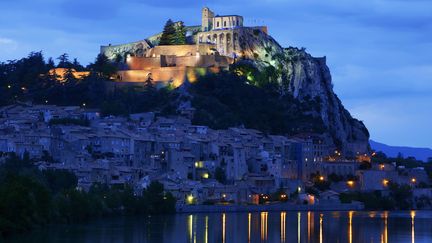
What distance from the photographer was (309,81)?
411 ft

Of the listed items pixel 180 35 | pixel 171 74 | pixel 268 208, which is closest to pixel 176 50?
pixel 180 35

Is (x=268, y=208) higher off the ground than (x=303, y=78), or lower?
lower

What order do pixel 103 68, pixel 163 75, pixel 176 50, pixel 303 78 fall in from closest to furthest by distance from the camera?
pixel 163 75, pixel 103 68, pixel 176 50, pixel 303 78

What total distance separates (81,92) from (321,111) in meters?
23.2

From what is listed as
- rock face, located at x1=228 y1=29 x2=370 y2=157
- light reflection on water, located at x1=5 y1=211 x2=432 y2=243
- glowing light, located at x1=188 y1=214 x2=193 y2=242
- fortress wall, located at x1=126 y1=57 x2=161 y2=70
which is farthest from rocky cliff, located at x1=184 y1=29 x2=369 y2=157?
glowing light, located at x1=188 y1=214 x2=193 y2=242

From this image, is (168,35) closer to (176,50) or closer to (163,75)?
(176,50)

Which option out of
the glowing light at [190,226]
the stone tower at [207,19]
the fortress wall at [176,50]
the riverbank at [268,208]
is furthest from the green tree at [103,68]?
the glowing light at [190,226]

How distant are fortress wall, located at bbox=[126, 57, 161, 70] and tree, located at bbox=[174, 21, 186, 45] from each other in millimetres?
5970

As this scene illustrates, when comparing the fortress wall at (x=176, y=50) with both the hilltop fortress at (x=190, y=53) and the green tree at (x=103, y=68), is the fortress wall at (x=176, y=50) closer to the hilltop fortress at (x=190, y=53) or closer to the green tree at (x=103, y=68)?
the hilltop fortress at (x=190, y=53)

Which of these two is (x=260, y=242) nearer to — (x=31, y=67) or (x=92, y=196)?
(x=92, y=196)

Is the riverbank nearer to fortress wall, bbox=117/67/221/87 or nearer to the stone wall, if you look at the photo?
fortress wall, bbox=117/67/221/87

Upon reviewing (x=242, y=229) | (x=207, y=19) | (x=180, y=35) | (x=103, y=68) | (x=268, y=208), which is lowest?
(x=242, y=229)

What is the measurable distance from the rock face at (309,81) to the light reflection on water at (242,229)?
3310 centimetres

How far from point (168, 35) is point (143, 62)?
267 inches
